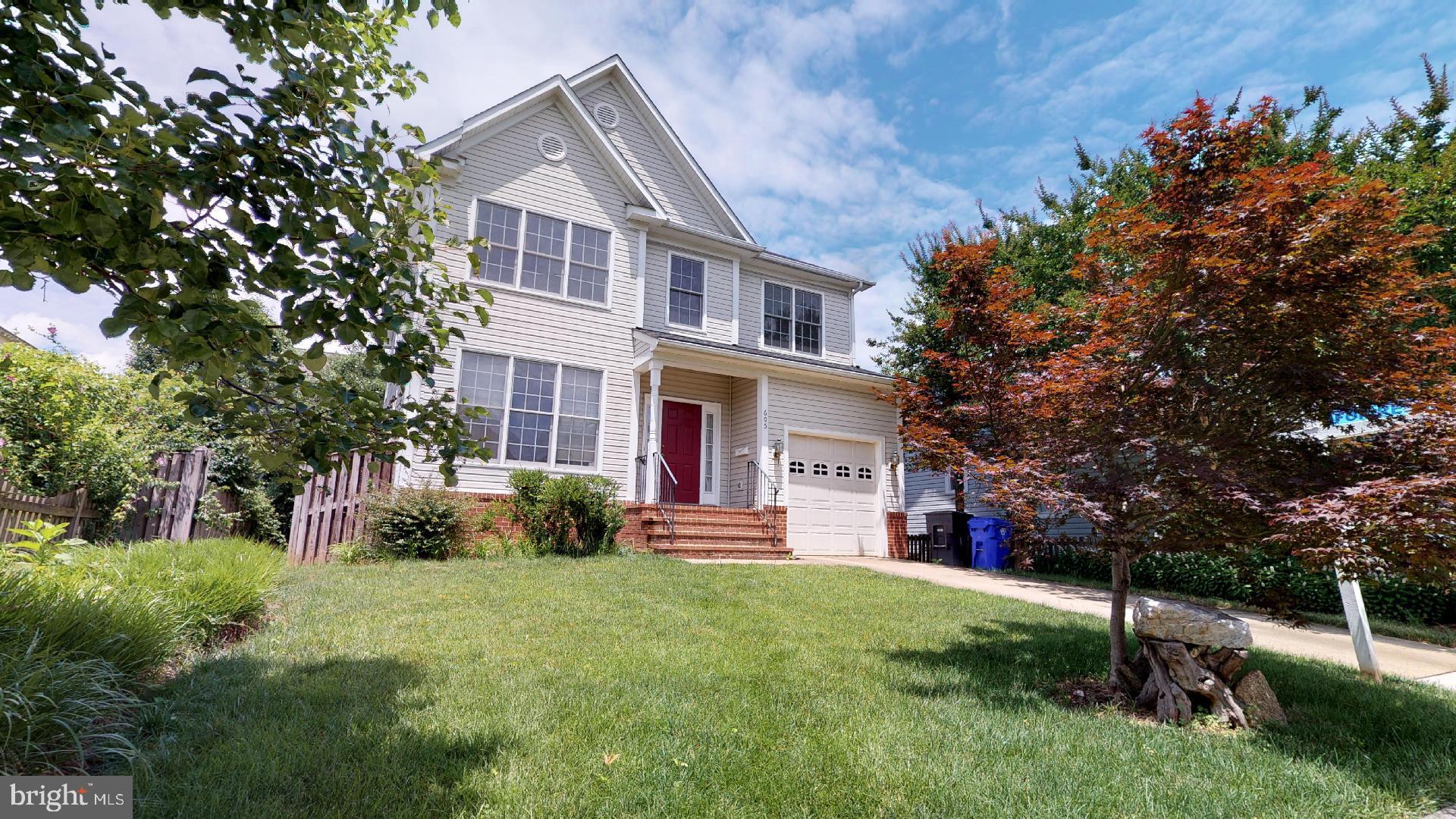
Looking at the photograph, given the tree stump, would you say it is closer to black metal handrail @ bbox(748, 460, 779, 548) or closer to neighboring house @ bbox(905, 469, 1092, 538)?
black metal handrail @ bbox(748, 460, 779, 548)

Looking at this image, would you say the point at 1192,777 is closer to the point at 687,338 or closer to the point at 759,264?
the point at 687,338

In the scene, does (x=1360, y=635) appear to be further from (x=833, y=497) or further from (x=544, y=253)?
(x=544, y=253)

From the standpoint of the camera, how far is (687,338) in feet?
42.0

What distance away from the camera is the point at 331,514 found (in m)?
10.7

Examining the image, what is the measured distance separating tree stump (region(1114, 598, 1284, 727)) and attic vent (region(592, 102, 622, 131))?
13811 mm

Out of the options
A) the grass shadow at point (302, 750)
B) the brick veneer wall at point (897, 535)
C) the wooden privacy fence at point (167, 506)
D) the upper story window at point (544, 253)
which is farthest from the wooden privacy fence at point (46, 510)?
the brick veneer wall at point (897, 535)

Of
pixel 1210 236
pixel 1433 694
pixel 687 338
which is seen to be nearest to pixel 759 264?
pixel 687 338

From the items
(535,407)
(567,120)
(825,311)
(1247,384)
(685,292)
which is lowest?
(1247,384)

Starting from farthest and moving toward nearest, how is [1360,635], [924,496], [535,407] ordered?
1. [924,496]
2. [535,407]
3. [1360,635]

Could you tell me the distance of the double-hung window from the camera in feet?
37.8

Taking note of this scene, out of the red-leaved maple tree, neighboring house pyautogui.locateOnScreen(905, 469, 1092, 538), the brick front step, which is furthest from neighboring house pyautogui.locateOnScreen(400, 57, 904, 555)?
the red-leaved maple tree

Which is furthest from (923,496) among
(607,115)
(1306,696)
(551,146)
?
(1306,696)

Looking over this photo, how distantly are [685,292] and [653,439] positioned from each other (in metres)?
3.72

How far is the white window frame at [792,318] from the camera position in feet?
49.7
